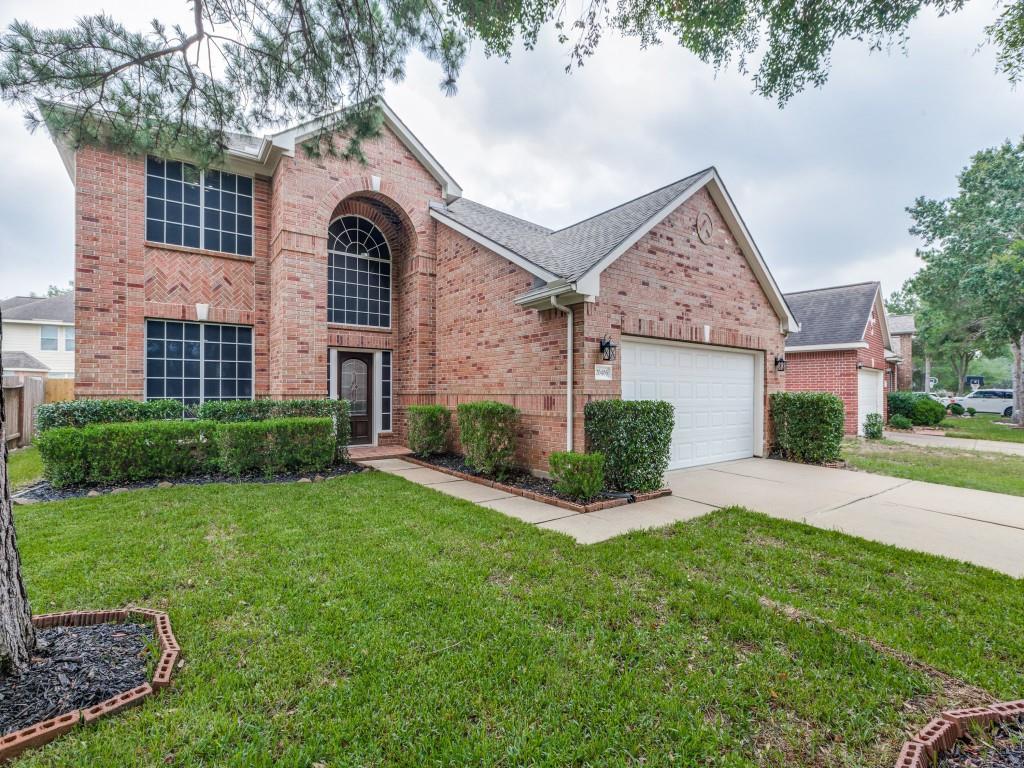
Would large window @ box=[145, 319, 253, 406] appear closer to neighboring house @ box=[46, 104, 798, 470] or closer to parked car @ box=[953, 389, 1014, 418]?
neighboring house @ box=[46, 104, 798, 470]

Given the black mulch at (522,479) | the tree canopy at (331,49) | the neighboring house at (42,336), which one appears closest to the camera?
the tree canopy at (331,49)

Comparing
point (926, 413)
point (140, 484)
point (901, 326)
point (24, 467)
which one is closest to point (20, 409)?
point (24, 467)

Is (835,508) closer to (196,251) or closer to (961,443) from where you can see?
(961,443)

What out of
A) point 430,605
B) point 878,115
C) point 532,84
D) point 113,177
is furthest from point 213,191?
point 878,115

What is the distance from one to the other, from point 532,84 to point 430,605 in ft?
22.6

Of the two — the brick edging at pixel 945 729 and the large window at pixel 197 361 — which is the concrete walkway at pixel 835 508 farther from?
the large window at pixel 197 361

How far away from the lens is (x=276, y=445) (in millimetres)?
7570

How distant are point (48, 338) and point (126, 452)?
2415 centimetres

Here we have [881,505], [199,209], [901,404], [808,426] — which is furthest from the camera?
[901,404]

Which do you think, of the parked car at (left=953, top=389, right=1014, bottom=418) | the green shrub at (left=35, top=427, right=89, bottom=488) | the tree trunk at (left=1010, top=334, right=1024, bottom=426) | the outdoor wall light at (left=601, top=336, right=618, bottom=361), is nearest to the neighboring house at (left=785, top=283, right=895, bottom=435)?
the tree trunk at (left=1010, top=334, right=1024, bottom=426)

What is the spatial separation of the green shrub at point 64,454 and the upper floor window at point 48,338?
2343cm

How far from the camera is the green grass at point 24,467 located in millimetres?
6943

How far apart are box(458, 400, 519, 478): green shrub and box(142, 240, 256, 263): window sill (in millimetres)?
7007

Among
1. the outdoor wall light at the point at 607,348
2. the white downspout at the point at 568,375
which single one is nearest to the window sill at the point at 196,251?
→ the white downspout at the point at 568,375
